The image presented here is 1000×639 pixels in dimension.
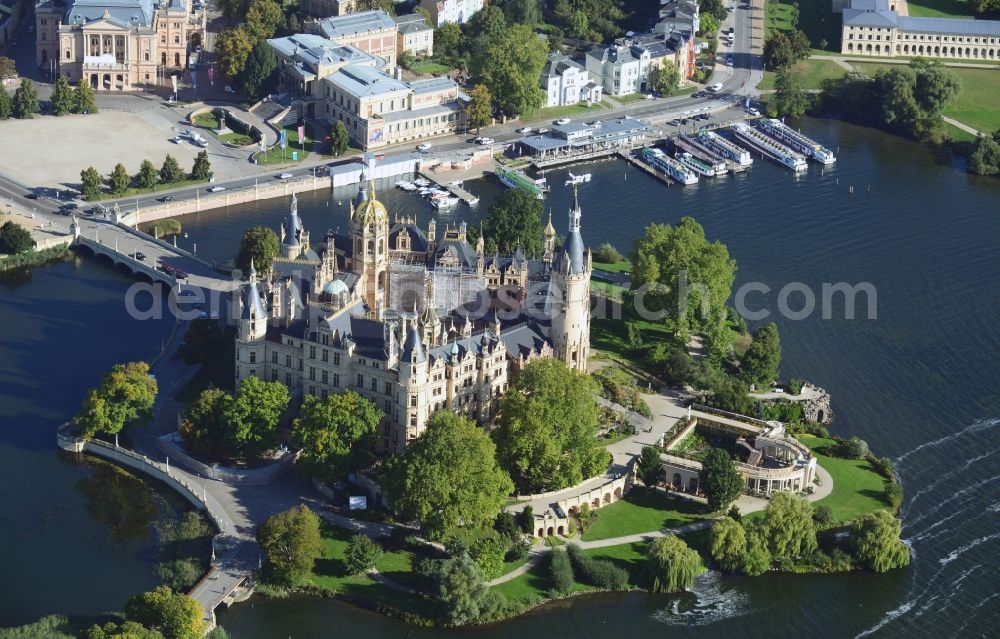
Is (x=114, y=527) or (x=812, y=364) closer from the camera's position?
(x=114, y=527)

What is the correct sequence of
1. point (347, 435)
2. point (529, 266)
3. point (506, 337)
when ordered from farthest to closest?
point (529, 266) < point (506, 337) < point (347, 435)

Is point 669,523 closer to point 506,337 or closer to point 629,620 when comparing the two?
point 629,620

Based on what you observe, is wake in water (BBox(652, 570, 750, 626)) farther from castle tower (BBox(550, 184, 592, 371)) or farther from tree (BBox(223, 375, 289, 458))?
tree (BBox(223, 375, 289, 458))

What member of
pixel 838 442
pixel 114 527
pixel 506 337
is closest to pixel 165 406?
pixel 114 527

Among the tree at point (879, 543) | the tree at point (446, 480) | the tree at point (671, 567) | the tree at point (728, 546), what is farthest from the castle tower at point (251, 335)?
the tree at point (879, 543)

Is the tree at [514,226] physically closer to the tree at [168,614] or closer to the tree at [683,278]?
the tree at [683,278]

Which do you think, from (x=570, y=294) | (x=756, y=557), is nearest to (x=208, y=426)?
(x=570, y=294)

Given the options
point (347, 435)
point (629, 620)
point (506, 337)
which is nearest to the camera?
point (629, 620)
